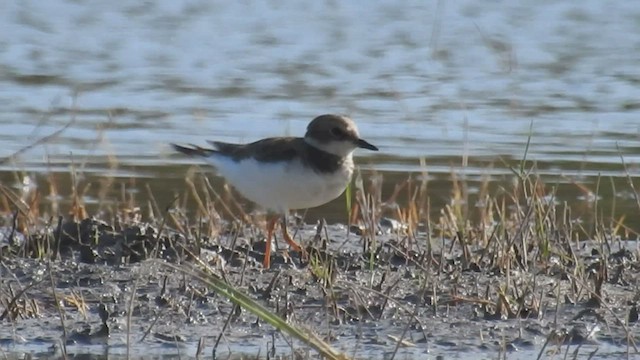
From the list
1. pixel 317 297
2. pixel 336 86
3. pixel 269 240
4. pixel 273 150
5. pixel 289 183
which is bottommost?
pixel 317 297

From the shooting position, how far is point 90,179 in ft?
33.6

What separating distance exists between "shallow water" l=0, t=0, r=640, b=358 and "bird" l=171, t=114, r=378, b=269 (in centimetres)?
86

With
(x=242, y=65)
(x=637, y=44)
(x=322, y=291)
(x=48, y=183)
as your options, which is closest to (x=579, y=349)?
(x=322, y=291)

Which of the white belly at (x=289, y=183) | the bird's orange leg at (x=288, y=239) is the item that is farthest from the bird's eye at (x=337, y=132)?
the bird's orange leg at (x=288, y=239)

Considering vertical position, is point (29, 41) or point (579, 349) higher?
point (29, 41)

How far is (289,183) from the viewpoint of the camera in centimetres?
748

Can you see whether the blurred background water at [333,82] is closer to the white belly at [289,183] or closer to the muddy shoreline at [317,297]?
the white belly at [289,183]

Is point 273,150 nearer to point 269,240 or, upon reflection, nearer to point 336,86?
point 269,240

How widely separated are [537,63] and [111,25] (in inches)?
184

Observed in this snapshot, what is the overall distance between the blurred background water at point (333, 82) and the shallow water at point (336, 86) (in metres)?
0.02

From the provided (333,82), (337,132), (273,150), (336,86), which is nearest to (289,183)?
(273,150)

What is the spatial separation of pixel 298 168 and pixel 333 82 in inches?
222

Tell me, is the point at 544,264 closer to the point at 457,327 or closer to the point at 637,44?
the point at 457,327

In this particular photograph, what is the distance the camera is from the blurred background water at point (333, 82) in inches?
420
